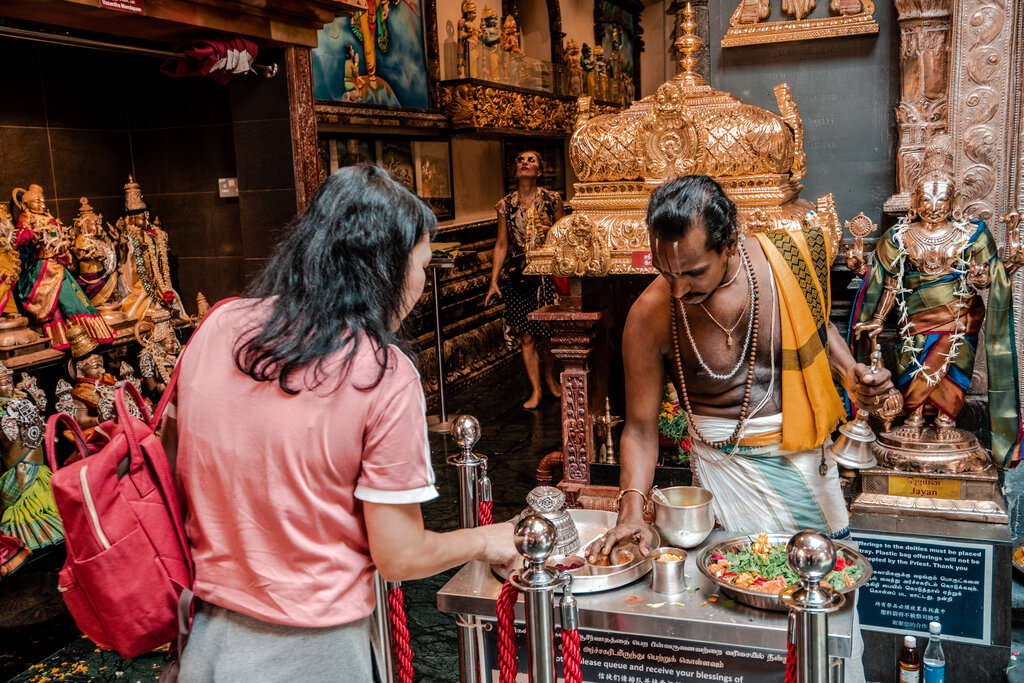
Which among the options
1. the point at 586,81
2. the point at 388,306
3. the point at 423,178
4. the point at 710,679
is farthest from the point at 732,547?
the point at 586,81

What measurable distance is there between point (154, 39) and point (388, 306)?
3.94 m

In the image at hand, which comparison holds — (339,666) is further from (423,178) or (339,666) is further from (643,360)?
(423,178)

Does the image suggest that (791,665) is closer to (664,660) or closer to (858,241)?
(664,660)

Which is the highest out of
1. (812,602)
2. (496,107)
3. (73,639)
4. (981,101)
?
(496,107)

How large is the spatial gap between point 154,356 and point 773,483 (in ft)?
11.9

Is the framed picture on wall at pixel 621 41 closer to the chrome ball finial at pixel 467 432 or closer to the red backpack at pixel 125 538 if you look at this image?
the chrome ball finial at pixel 467 432

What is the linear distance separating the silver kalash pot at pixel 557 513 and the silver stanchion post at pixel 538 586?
1.13 feet

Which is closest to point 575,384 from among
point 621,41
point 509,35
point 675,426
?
point 675,426

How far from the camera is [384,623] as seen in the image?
7.48 feet

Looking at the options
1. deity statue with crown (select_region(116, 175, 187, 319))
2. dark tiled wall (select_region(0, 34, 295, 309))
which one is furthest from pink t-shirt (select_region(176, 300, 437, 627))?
dark tiled wall (select_region(0, 34, 295, 309))

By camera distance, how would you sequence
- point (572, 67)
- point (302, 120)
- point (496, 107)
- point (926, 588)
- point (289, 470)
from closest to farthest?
point (289, 470), point (926, 588), point (302, 120), point (496, 107), point (572, 67)

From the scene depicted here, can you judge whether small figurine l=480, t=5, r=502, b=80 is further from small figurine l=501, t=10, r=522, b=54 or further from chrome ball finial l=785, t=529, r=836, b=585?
chrome ball finial l=785, t=529, r=836, b=585

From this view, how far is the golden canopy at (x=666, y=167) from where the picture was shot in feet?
13.9

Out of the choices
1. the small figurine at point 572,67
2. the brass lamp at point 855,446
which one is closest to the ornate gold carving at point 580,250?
the brass lamp at point 855,446
